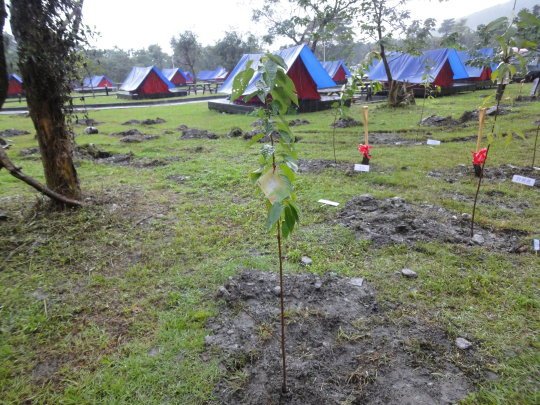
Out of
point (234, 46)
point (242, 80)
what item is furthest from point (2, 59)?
point (234, 46)

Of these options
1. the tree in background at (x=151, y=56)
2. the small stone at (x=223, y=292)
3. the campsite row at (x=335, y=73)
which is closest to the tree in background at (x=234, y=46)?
the campsite row at (x=335, y=73)

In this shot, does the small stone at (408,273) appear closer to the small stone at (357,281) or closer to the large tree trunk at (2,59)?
the small stone at (357,281)

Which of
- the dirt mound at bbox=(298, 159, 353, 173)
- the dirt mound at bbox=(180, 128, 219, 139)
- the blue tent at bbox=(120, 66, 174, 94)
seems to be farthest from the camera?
the blue tent at bbox=(120, 66, 174, 94)

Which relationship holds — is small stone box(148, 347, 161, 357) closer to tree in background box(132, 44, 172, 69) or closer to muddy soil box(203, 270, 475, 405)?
muddy soil box(203, 270, 475, 405)

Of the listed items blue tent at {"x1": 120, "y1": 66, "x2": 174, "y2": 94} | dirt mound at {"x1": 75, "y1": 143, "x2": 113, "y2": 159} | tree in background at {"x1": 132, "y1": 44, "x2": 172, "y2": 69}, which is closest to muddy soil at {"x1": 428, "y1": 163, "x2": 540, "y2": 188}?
dirt mound at {"x1": 75, "y1": 143, "x2": 113, "y2": 159}

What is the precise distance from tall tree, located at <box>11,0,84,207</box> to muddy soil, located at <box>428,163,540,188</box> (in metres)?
5.51

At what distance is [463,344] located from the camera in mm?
2240

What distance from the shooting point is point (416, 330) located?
94.2 inches

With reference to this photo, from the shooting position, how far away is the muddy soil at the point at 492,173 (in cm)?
555

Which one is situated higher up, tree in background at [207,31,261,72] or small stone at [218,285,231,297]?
tree in background at [207,31,261,72]

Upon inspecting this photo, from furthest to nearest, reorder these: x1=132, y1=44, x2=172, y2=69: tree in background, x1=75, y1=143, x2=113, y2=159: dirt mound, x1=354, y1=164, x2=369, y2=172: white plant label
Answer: x1=132, y1=44, x2=172, y2=69: tree in background
x1=75, y1=143, x2=113, y2=159: dirt mound
x1=354, y1=164, x2=369, y2=172: white plant label

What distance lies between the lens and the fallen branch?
143 inches

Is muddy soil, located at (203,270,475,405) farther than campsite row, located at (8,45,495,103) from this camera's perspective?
No

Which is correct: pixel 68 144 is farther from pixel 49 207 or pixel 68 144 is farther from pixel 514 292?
pixel 514 292
